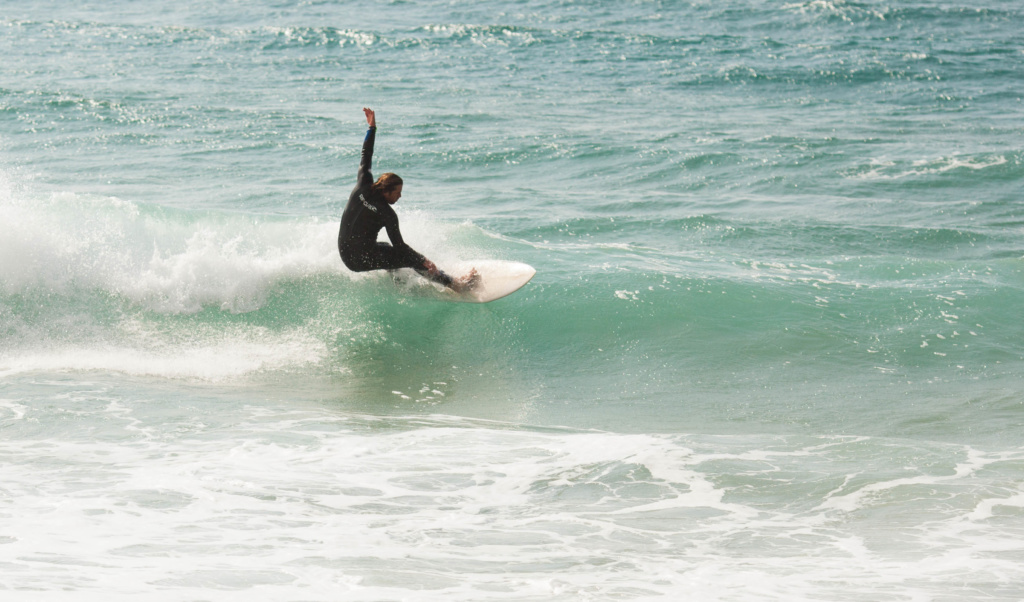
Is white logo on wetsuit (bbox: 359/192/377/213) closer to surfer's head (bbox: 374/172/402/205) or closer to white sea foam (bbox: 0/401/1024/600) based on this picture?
surfer's head (bbox: 374/172/402/205)

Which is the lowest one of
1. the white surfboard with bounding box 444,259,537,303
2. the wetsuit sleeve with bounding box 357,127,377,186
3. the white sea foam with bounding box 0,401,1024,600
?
the white sea foam with bounding box 0,401,1024,600

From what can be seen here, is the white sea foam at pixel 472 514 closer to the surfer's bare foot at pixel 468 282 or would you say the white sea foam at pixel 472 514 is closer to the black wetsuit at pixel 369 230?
the black wetsuit at pixel 369 230

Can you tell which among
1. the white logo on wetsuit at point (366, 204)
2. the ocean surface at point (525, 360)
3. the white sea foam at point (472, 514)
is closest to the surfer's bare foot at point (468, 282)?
the ocean surface at point (525, 360)

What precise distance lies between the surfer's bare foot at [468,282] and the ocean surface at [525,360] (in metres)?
0.37

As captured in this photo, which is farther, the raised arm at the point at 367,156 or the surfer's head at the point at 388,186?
the raised arm at the point at 367,156

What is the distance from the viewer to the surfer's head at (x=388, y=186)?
7.71 metres

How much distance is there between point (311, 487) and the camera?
532cm

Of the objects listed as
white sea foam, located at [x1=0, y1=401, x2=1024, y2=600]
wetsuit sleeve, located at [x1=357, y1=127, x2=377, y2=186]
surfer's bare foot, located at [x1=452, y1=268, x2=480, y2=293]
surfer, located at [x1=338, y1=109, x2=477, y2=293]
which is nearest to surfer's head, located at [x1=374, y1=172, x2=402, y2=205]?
surfer, located at [x1=338, y1=109, x2=477, y2=293]

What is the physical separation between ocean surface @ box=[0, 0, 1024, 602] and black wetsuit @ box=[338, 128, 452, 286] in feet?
2.93

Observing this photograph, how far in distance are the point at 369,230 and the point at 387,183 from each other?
1.64 ft

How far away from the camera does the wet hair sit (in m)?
7.70

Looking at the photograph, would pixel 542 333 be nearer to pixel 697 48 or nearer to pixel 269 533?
pixel 269 533

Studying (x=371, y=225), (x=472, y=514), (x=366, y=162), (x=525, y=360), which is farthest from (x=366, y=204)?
(x=472, y=514)

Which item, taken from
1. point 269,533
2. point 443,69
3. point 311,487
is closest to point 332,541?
point 269,533
